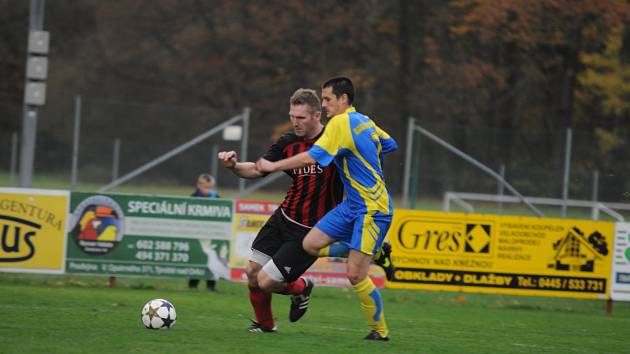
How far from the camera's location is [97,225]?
14.2 meters

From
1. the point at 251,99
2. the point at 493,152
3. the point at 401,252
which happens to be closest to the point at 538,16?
the point at 493,152

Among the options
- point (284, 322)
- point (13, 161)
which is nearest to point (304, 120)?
point (284, 322)

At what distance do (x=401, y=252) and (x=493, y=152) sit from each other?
6.39m

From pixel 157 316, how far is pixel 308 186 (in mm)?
1838

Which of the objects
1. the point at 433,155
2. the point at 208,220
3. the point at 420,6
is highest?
the point at 420,6

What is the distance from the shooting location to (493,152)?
2031 cm

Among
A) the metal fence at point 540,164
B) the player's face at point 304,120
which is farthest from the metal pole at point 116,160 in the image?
the player's face at point 304,120

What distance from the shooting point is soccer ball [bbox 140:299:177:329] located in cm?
911

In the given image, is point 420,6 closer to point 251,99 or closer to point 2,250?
point 251,99

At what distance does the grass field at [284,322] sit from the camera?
333 inches

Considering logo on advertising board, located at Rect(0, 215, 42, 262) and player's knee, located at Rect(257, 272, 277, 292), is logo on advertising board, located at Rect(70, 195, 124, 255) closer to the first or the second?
logo on advertising board, located at Rect(0, 215, 42, 262)

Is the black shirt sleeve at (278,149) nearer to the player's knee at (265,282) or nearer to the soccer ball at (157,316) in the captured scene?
the player's knee at (265,282)

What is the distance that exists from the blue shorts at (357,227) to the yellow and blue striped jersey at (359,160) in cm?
6

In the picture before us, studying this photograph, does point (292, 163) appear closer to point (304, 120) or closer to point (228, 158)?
point (228, 158)
